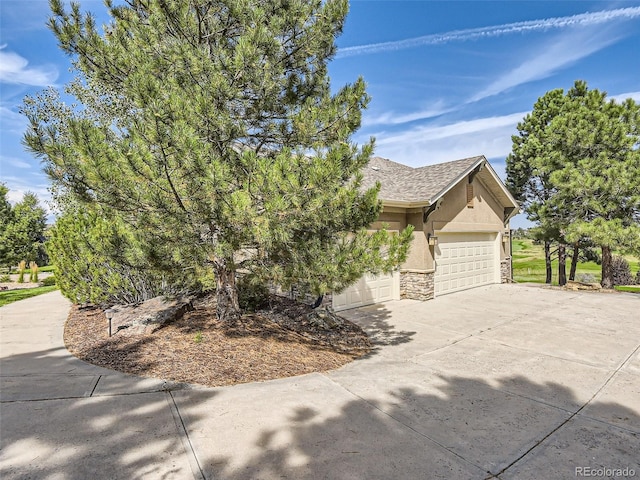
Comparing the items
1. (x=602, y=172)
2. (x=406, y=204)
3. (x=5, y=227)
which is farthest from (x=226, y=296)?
(x=5, y=227)

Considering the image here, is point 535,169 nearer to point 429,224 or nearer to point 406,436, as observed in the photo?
point 429,224

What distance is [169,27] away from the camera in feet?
16.5

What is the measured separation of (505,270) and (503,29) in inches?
327

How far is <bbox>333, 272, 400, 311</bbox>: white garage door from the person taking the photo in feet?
29.7

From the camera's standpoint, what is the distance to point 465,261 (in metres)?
12.1

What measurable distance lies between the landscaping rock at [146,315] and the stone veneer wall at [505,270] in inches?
450

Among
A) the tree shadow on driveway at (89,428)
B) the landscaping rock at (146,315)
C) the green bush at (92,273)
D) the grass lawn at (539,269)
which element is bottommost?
the grass lawn at (539,269)

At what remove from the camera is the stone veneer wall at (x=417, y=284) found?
34.0ft

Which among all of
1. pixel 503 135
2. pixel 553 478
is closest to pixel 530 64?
pixel 503 135

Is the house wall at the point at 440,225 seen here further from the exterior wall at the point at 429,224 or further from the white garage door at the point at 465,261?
the white garage door at the point at 465,261

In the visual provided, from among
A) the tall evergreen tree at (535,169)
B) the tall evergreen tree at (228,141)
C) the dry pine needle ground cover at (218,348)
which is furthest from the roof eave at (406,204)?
the tall evergreen tree at (535,169)

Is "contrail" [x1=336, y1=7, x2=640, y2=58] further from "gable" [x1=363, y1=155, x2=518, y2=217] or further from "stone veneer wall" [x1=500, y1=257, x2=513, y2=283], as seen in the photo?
"stone veneer wall" [x1=500, y1=257, x2=513, y2=283]

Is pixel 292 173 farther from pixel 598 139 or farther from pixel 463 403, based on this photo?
pixel 598 139

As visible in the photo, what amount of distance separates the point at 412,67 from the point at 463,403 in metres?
11.9
